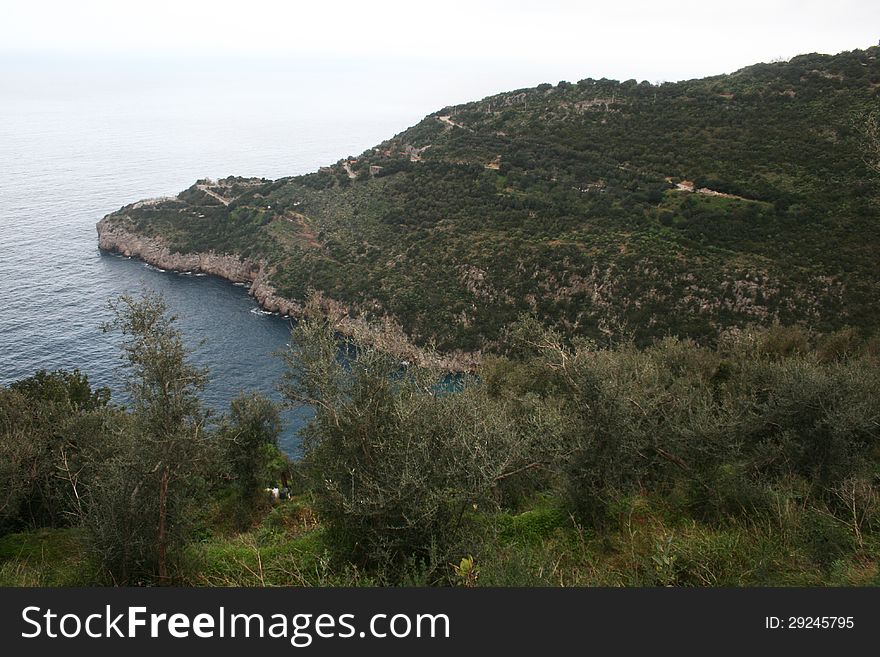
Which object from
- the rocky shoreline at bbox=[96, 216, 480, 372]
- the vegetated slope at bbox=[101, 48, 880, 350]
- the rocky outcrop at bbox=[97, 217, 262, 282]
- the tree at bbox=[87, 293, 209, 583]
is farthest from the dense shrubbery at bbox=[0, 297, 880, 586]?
the rocky outcrop at bbox=[97, 217, 262, 282]

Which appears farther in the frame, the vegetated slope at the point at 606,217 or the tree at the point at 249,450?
the vegetated slope at the point at 606,217

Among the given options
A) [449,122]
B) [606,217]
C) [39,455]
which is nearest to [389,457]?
[39,455]

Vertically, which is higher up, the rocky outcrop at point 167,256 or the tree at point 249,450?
the rocky outcrop at point 167,256

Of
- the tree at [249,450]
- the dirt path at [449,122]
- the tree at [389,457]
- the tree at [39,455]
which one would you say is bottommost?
the tree at [249,450]

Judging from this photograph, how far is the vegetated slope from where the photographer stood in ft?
137

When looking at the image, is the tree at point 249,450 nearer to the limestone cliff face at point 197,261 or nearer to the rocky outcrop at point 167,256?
the limestone cliff face at point 197,261

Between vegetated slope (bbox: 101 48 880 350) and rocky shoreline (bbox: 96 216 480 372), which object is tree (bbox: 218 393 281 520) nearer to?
vegetated slope (bbox: 101 48 880 350)

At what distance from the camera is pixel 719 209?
160ft

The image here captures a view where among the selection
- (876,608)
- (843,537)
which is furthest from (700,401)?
(876,608)

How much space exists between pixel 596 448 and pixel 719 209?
4573cm

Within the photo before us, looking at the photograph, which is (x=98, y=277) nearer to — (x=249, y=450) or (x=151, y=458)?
(x=249, y=450)

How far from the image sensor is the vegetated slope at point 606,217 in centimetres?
4172

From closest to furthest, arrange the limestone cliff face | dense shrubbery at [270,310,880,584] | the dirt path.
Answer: dense shrubbery at [270,310,880,584]
the limestone cliff face
the dirt path

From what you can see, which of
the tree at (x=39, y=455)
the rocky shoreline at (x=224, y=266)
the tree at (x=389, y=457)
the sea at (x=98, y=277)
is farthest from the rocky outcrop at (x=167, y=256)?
the tree at (x=389, y=457)
